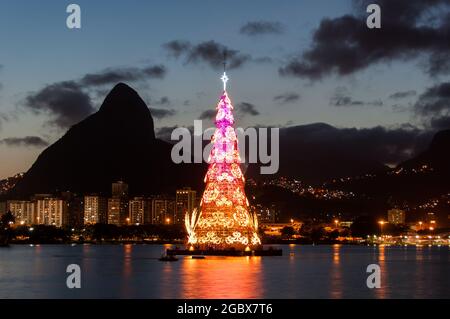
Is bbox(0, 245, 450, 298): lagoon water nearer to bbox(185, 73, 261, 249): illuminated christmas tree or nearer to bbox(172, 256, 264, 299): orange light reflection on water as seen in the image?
bbox(172, 256, 264, 299): orange light reflection on water

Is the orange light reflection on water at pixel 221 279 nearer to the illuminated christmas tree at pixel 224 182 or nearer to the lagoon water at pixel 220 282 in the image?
the lagoon water at pixel 220 282

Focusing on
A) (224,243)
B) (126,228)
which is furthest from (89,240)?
(224,243)

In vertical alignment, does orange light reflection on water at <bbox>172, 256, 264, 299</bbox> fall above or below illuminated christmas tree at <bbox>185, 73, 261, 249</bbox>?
below

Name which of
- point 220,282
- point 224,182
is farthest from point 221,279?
point 224,182

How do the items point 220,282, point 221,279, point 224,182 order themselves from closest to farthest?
1. point 220,282
2. point 221,279
3. point 224,182

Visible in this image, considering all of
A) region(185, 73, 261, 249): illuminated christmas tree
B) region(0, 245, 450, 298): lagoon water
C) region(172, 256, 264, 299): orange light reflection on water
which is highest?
region(185, 73, 261, 249): illuminated christmas tree

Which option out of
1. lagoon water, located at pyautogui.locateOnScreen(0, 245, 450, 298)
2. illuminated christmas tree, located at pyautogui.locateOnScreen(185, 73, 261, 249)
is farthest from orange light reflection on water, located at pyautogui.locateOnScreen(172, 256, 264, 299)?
illuminated christmas tree, located at pyautogui.locateOnScreen(185, 73, 261, 249)

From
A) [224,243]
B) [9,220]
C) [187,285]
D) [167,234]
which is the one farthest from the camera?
[167,234]

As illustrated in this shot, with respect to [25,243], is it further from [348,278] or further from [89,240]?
[348,278]

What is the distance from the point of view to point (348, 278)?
6312 cm

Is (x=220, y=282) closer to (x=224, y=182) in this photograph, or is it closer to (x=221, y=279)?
(x=221, y=279)
